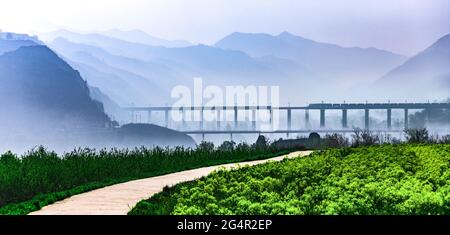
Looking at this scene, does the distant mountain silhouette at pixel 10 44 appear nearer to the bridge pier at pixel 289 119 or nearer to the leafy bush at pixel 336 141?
the bridge pier at pixel 289 119

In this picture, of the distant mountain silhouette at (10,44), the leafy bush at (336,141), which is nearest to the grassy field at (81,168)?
the leafy bush at (336,141)

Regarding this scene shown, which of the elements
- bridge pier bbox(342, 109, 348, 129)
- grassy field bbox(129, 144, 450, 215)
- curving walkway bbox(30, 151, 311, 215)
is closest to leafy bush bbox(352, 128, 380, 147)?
bridge pier bbox(342, 109, 348, 129)

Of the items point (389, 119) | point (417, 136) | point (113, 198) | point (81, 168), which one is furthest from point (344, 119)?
point (113, 198)

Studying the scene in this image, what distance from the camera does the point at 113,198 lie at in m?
10.6

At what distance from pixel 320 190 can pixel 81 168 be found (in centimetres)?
553

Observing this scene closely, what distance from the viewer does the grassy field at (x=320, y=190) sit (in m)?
8.57

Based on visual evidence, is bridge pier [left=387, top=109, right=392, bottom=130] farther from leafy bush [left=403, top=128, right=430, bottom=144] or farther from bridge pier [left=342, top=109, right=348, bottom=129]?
leafy bush [left=403, top=128, right=430, bottom=144]

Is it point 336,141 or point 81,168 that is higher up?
point 336,141

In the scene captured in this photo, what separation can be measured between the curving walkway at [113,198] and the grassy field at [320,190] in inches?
11.5

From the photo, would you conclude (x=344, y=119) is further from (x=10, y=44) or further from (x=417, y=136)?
(x=10, y=44)

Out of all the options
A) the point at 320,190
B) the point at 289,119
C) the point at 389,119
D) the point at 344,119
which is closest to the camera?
the point at 320,190

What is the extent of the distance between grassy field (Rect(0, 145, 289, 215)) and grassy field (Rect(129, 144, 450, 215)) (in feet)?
6.34

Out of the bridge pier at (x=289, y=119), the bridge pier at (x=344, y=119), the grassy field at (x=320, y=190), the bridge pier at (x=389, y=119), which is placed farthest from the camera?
the bridge pier at (x=344, y=119)
